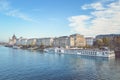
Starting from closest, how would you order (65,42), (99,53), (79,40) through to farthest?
(99,53)
(65,42)
(79,40)

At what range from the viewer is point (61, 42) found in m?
152

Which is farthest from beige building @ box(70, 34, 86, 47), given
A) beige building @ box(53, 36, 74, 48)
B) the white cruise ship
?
the white cruise ship

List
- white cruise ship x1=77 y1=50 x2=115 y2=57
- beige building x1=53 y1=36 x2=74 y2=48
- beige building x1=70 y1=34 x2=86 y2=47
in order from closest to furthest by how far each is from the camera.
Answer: white cruise ship x1=77 y1=50 x2=115 y2=57 → beige building x1=53 y1=36 x2=74 y2=48 → beige building x1=70 y1=34 x2=86 y2=47

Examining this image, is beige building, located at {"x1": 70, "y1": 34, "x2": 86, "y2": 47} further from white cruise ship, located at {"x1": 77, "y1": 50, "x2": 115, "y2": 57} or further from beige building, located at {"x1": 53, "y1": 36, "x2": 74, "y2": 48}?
white cruise ship, located at {"x1": 77, "y1": 50, "x2": 115, "y2": 57}

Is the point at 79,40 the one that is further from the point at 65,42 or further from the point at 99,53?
the point at 99,53

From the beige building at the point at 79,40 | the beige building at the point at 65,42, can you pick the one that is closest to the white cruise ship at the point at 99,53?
the beige building at the point at 65,42

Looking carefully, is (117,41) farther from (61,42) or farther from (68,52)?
(61,42)

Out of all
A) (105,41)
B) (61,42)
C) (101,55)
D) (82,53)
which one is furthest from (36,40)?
(101,55)

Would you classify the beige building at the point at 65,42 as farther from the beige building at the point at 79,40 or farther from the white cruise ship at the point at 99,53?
the white cruise ship at the point at 99,53

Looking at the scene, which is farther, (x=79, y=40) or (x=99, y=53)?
(x=79, y=40)

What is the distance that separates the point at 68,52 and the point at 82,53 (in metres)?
11.1

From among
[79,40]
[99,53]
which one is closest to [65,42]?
[79,40]

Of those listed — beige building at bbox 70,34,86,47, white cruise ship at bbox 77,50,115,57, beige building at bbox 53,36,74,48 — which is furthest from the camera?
beige building at bbox 70,34,86,47

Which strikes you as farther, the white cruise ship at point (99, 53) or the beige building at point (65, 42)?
the beige building at point (65, 42)
